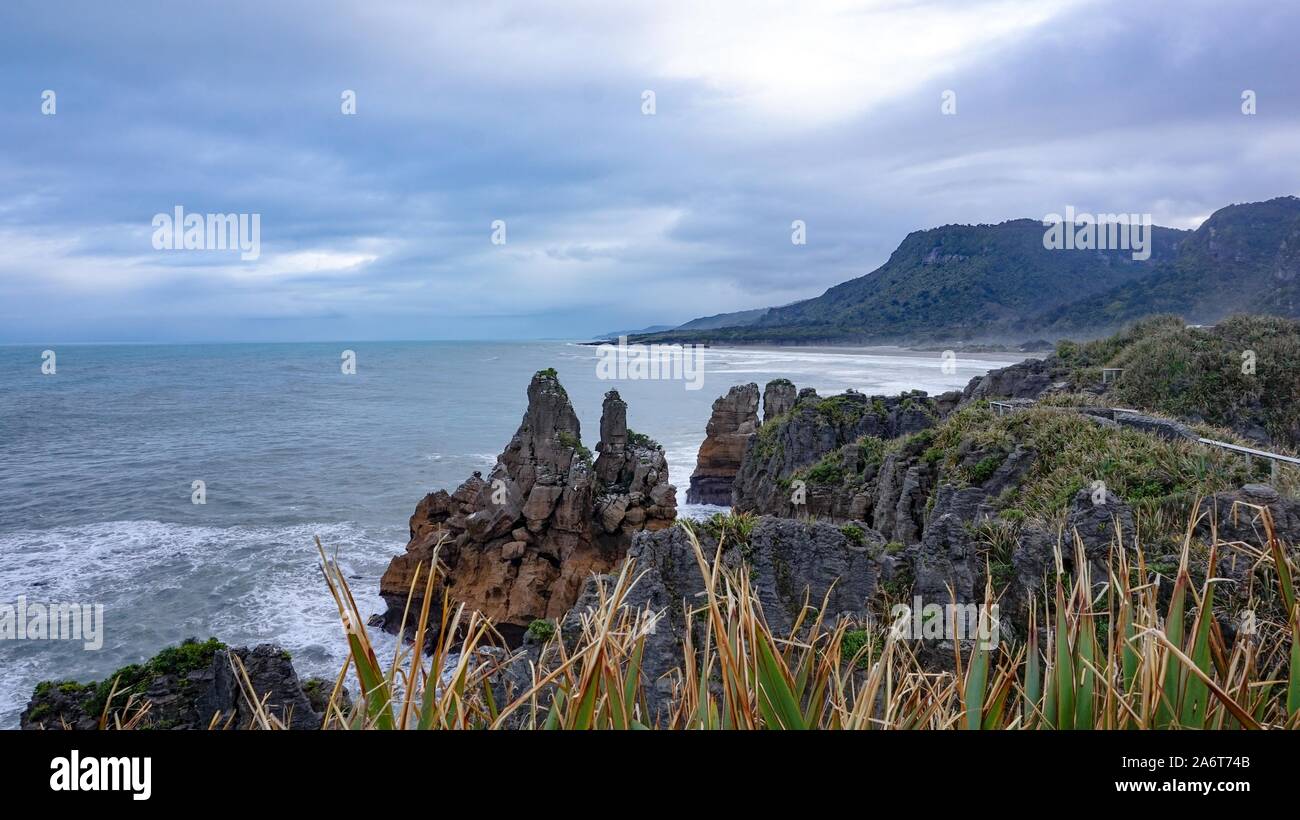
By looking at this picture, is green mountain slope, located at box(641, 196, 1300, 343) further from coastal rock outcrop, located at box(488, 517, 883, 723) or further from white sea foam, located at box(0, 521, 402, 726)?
white sea foam, located at box(0, 521, 402, 726)

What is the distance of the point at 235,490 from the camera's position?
33281 millimetres

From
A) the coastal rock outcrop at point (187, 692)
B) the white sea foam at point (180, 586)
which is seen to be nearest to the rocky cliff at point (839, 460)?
the coastal rock outcrop at point (187, 692)

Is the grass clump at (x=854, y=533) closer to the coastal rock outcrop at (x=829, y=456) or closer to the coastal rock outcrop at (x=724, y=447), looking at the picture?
the coastal rock outcrop at (x=829, y=456)

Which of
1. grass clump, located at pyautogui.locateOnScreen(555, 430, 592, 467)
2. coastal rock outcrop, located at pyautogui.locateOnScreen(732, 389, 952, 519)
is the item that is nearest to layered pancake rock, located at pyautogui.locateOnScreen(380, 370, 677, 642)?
grass clump, located at pyautogui.locateOnScreen(555, 430, 592, 467)

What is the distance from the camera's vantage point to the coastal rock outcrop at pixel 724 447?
29984mm

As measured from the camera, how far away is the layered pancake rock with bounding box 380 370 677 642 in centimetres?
1792

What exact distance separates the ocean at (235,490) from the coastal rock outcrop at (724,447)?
5.87ft

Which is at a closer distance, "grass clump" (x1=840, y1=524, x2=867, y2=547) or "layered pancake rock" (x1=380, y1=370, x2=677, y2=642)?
"grass clump" (x1=840, y1=524, x2=867, y2=547)

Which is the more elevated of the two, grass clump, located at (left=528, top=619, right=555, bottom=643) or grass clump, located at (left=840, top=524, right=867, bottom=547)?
grass clump, located at (left=840, top=524, right=867, bottom=547)

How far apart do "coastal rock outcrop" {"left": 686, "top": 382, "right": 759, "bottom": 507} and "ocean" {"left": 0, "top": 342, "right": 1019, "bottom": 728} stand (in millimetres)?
1788

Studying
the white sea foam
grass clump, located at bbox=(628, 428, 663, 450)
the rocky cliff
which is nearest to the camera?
the rocky cliff

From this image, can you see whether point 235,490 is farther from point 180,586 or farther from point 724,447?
point 724,447

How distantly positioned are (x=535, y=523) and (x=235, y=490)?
71.8ft

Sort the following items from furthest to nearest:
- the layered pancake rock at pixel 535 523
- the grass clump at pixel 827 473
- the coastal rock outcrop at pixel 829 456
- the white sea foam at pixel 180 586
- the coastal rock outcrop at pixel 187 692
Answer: the grass clump at pixel 827 473 → the layered pancake rock at pixel 535 523 → the coastal rock outcrop at pixel 829 456 → the white sea foam at pixel 180 586 → the coastal rock outcrop at pixel 187 692
